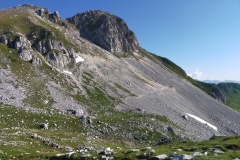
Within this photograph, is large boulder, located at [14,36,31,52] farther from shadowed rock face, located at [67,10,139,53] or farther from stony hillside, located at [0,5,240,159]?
shadowed rock face, located at [67,10,139,53]

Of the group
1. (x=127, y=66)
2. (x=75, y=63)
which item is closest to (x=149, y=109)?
(x=75, y=63)

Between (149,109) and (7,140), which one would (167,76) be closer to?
(149,109)

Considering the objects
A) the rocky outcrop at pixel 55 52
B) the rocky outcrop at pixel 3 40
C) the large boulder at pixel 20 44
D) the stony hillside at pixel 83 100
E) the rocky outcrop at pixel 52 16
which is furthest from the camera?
the rocky outcrop at pixel 52 16

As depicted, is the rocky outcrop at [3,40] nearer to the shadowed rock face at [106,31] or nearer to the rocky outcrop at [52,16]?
the rocky outcrop at [52,16]

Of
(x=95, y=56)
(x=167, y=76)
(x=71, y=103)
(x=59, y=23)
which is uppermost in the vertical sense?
(x=59, y=23)

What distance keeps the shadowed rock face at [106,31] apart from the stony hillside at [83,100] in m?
3.64

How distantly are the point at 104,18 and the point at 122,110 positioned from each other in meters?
105

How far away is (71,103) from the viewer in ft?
284

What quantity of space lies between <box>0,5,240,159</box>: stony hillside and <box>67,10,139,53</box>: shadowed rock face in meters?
3.64

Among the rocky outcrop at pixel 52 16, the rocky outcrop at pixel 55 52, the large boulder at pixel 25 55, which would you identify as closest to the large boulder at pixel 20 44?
the large boulder at pixel 25 55

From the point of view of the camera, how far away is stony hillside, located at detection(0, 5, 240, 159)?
60844 mm

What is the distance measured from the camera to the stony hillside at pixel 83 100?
200 feet

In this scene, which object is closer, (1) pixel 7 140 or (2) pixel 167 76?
(1) pixel 7 140

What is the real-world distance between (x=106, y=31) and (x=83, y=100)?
8724cm
